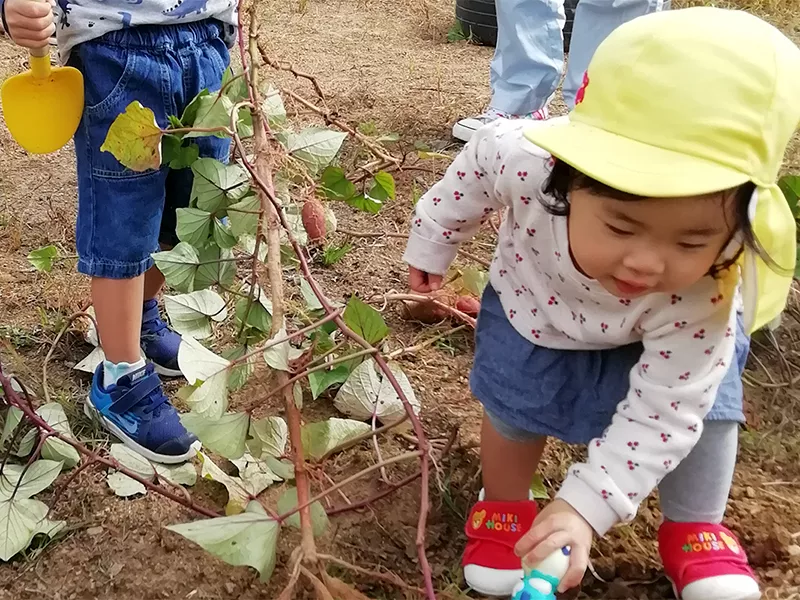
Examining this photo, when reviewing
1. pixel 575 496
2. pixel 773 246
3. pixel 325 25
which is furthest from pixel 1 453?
pixel 325 25

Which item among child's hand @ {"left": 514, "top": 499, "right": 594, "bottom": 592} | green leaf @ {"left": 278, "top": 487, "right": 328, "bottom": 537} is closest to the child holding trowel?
green leaf @ {"left": 278, "top": 487, "right": 328, "bottom": 537}

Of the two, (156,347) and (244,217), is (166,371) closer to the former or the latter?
(156,347)

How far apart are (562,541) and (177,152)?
0.74 m

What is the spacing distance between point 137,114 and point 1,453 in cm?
50

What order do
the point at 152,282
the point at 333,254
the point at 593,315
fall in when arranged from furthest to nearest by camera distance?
the point at 333,254 → the point at 152,282 → the point at 593,315

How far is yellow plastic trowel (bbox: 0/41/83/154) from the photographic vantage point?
3.71 ft

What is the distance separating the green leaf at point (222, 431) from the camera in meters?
0.93

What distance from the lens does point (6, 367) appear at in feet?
4.61

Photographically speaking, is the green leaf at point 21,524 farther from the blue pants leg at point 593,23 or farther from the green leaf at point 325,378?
the blue pants leg at point 593,23

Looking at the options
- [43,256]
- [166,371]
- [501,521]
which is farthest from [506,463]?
[43,256]

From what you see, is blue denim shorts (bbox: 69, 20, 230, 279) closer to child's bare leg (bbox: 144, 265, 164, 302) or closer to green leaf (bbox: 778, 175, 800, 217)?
child's bare leg (bbox: 144, 265, 164, 302)

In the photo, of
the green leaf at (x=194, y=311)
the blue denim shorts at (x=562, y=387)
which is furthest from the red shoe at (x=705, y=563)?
the green leaf at (x=194, y=311)

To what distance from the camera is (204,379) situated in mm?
938

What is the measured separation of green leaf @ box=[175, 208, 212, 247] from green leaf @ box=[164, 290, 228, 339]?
0.09 m
